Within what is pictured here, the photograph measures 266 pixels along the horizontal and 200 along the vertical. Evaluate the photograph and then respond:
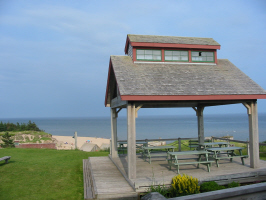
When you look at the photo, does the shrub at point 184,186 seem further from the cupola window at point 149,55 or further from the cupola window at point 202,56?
the cupola window at point 202,56

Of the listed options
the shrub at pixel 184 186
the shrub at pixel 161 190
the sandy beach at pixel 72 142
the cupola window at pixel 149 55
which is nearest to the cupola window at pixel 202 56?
the cupola window at pixel 149 55

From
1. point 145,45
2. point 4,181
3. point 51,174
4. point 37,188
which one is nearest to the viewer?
point 37,188

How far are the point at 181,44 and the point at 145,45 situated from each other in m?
1.73

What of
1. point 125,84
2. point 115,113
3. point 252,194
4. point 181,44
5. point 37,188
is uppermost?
point 181,44

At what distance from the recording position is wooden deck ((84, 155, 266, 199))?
7418mm

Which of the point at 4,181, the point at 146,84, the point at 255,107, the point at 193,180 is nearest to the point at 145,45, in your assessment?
the point at 146,84

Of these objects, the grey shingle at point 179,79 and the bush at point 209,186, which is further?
the grey shingle at point 179,79

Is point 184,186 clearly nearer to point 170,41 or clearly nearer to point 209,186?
point 209,186

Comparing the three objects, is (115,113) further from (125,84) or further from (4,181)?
(4,181)

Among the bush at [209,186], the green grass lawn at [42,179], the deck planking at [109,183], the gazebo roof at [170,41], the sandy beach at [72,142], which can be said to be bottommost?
the sandy beach at [72,142]

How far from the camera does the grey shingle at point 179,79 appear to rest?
28.2ft

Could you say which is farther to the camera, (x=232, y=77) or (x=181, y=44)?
(x=181, y=44)

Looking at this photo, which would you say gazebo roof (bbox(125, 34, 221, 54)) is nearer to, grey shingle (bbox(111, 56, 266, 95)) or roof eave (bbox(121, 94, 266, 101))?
grey shingle (bbox(111, 56, 266, 95))

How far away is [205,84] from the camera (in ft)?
30.8
